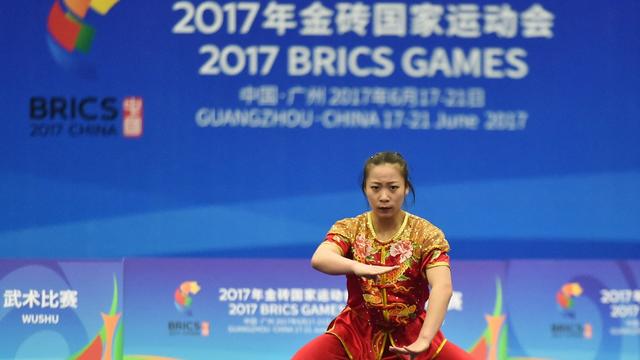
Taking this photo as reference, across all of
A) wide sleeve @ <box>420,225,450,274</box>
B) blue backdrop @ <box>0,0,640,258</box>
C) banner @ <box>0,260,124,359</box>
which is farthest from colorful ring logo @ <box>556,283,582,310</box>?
wide sleeve @ <box>420,225,450,274</box>

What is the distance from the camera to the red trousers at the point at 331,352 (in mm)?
3730

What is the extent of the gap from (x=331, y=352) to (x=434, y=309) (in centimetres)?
39

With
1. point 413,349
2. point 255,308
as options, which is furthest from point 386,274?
point 255,308

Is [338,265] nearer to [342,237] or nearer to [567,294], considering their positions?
[342,237]

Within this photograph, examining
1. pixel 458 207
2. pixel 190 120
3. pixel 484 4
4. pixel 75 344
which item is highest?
pixel 484 4

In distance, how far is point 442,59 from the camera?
5.93 m

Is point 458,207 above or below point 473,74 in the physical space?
below

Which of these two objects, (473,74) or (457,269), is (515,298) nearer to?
(457,269)

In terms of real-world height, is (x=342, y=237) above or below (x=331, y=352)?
above

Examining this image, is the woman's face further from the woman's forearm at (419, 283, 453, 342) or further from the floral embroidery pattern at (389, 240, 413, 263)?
the woman's forearm at (419, 283, 453, 342)

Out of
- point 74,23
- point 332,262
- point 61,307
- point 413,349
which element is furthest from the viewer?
point 74,23

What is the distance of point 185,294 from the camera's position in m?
5.79

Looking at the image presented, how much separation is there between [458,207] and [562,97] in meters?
0.75

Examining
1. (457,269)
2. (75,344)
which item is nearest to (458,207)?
(457,269)
